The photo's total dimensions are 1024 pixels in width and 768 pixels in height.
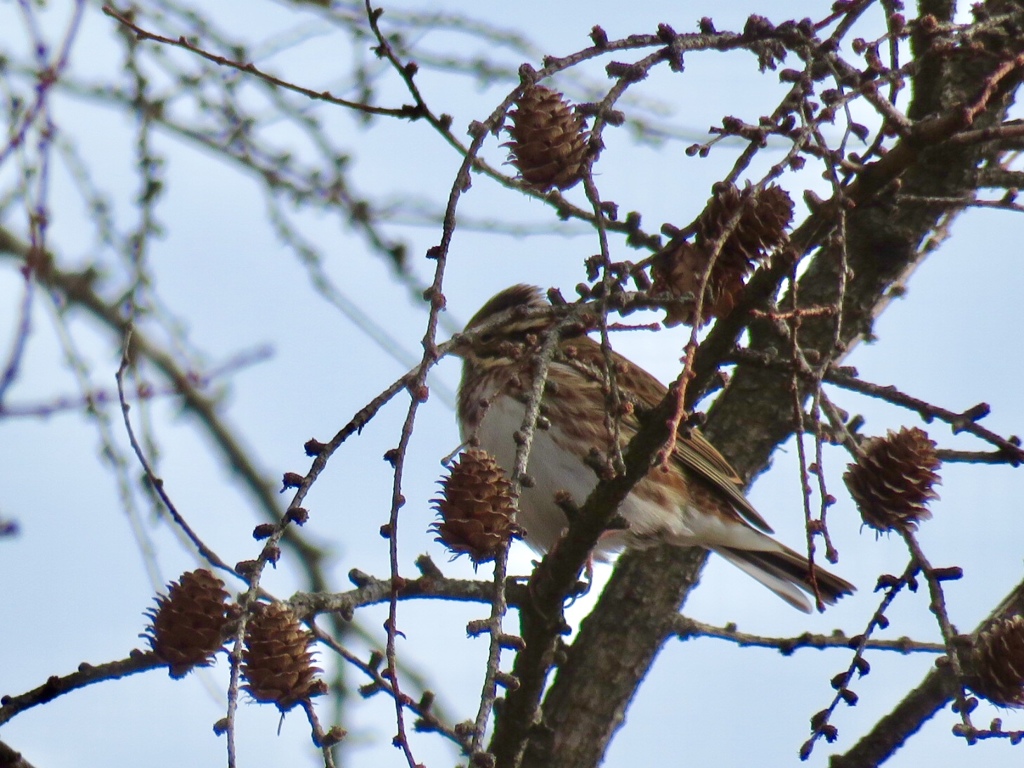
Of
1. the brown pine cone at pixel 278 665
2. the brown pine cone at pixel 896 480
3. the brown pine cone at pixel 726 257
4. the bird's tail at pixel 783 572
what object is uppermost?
the bird's tail at pixel 783 572

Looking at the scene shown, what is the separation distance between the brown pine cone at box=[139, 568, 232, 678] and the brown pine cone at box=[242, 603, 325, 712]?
15 centimetres

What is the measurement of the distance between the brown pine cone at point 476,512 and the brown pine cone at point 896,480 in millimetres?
738

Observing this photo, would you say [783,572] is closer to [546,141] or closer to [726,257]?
[726,257]

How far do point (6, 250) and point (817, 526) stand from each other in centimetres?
311

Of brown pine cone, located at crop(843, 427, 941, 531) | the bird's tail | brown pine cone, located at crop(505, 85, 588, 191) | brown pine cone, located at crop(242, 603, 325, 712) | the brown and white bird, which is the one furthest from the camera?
the bird's tail

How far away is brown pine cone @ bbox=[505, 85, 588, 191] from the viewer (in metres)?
2.25

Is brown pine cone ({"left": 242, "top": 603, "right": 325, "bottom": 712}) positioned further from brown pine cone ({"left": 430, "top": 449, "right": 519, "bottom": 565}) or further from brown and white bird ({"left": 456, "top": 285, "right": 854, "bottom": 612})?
brown and white bird ({"left": 456, "top": 285, "right": 854, "bottom": 612})

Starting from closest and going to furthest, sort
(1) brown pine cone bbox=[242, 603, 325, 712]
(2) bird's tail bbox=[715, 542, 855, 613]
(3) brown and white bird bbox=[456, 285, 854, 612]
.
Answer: (1) brown pine cone bbox=[242, 603, 325, 712] < (3) brown and white bird bbox=[456, 285, 854, 612] < (2) bird's tail bbox=[715, 542, 855, 613]

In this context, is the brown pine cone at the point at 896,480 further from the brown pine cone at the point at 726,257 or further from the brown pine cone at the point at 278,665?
the brown pine cone at the point at 278,665

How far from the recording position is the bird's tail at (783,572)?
4523 millimetres

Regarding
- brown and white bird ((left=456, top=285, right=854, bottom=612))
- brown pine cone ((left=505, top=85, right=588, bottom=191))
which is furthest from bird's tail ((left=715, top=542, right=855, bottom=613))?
brown pine cone ((left=505, top=85, right=588, bottom=191))

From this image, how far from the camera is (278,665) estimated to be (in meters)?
2.09

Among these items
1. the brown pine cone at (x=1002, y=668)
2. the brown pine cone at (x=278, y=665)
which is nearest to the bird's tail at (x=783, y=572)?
the brown pine cone at (x=1002, y=668)

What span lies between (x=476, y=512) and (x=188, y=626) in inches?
22.5
